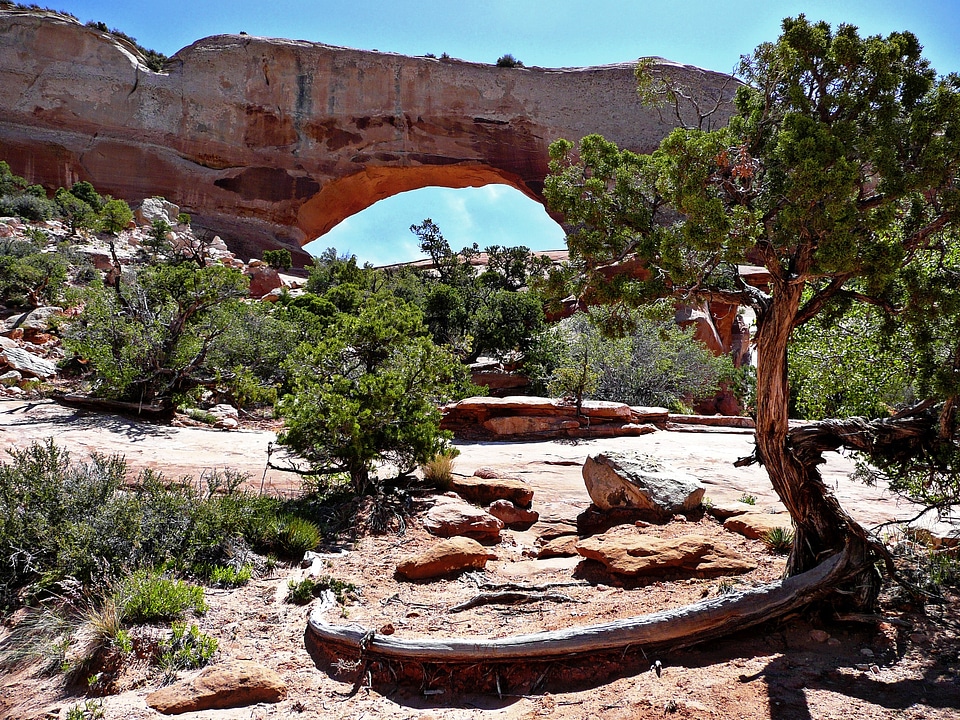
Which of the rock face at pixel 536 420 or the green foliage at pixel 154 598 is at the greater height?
the rock face at pixel 536 420

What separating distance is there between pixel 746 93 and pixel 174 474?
8.30 meters

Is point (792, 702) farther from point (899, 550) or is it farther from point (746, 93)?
point (746, 93)

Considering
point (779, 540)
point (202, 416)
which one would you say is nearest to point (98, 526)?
point (779, 540)

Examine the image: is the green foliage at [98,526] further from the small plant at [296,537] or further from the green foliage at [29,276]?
the green foliage at [29,276]

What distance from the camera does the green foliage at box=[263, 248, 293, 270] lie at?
30000 millimetres

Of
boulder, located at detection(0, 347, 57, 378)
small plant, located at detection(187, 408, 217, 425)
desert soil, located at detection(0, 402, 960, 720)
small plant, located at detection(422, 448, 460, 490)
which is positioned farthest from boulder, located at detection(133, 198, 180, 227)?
desert soil, located at detection(0, 402, 960, 720)

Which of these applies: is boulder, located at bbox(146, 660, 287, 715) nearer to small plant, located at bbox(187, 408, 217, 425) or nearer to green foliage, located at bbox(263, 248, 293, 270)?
small plant, located at bbox(187, 408, 217, 425)

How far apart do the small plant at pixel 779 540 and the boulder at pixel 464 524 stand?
311 centimetres

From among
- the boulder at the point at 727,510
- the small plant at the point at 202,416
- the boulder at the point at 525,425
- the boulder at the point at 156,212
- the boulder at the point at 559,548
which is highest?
the boulder at the point at 156,212

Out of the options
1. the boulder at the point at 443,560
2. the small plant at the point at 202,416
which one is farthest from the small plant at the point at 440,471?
the small plant at the point at 202,416

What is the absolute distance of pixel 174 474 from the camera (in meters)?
8.90

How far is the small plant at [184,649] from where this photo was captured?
4.70m

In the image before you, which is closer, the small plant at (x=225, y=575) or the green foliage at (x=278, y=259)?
the small plant at (x=225, y=575)

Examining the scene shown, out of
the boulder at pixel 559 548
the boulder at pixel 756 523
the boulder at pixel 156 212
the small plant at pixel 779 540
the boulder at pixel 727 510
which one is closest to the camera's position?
the small plant at pixel 779 540
